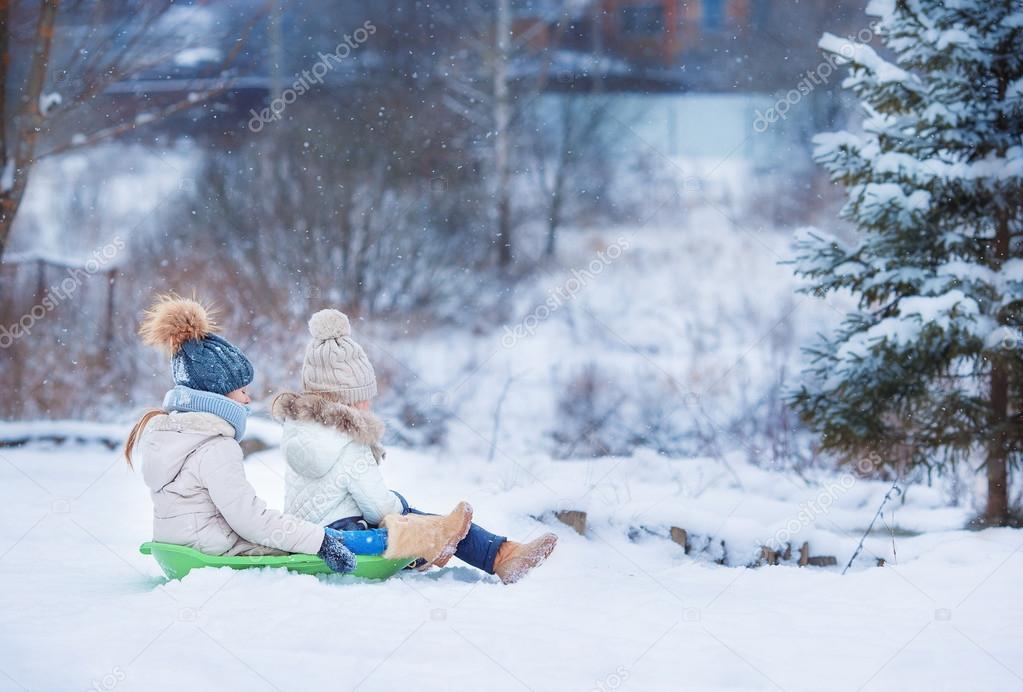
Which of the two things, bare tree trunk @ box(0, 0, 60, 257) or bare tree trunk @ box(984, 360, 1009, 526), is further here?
bare tree trunk @ box(0, 0, 60, 257)

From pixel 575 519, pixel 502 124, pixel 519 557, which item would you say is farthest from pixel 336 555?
pixel 502 124

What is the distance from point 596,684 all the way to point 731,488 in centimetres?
436

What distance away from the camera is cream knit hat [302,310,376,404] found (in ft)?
14.1

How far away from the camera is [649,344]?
13.2 meters

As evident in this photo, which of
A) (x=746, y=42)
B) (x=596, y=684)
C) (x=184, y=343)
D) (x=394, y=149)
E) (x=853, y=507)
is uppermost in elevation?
(x=746, y=42)

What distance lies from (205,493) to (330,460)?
20.0 inches

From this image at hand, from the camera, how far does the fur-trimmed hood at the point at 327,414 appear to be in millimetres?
4199

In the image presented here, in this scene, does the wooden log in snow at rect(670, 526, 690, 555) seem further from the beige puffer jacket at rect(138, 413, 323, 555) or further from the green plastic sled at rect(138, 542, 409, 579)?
the beige puffer jacket at rect(138, 413, 323, 555)

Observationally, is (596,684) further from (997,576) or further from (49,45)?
(49,45)

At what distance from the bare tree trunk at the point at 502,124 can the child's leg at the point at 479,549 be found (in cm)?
998

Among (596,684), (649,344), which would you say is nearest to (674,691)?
(596,684)
